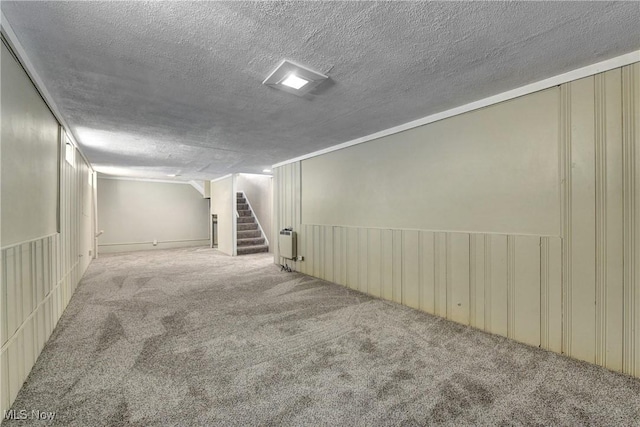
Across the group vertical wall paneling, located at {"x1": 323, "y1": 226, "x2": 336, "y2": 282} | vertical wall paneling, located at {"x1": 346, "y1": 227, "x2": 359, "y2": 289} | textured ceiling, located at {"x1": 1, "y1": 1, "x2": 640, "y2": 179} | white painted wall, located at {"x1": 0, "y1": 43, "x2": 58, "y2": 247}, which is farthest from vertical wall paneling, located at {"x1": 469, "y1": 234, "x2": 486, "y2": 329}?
white painted wall, located at {"x1": 0, "y1": 43, "x2": 58, "y2": 247}

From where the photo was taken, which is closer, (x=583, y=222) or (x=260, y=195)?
(x=583, y=222)

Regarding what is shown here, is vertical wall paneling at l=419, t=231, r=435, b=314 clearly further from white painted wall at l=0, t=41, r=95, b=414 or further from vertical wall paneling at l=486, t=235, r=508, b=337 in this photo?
white painted wall at l=0, t=41, r=95, b=414

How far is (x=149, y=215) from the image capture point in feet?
26.5

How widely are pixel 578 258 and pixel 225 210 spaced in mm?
7077

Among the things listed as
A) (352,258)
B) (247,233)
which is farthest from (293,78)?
(247,233)

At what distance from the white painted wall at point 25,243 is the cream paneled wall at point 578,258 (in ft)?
10.5

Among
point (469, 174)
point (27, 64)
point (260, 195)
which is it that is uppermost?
point (27, 64)

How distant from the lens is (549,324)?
7.07 feet

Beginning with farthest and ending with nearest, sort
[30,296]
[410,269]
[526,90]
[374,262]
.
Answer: [374,262]
[410,269]
[526,90]
[30,296]

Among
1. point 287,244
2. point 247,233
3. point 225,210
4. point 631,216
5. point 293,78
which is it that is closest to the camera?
point 631,216

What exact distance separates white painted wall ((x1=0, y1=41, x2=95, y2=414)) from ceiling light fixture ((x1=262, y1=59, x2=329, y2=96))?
1.46m

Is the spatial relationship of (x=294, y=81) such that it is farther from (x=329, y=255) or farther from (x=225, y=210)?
(x=225, y=210)

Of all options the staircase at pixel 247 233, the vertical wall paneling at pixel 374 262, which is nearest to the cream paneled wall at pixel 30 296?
the vertical wall paneling at pixel 374 262

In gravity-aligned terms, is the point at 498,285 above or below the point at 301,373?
above
